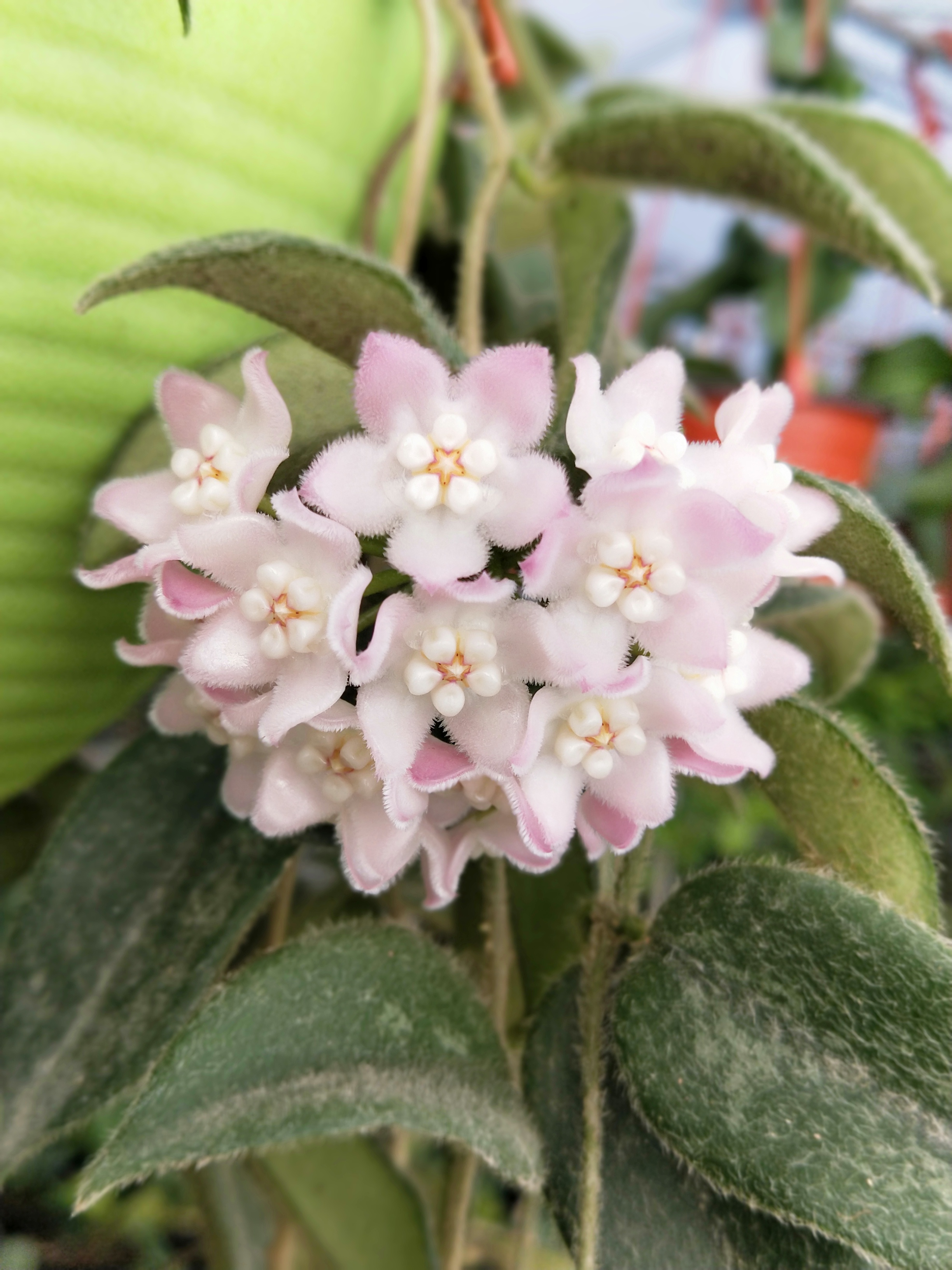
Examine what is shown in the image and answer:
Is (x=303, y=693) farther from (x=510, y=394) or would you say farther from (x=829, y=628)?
(x=829, y=628)

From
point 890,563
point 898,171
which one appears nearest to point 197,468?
point 890,563

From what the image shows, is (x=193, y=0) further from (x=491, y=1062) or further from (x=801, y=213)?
(x=491, y=1062)

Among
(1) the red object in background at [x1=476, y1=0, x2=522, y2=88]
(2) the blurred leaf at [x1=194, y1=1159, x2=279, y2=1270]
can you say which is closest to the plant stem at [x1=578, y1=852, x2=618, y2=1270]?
(2) the blurred leaf at [x1=194, y1=1159, x2=279, y2=1270]

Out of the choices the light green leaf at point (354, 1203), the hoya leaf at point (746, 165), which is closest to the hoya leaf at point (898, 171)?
the hoya leaf at point (746, 165)

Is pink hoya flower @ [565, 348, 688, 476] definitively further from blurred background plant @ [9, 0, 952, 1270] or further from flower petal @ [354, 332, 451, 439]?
blurred background plant @ [9, 0, 952, 1270]

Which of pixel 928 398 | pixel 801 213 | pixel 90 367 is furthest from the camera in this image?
pixel 928 398

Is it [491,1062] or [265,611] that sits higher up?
[265,611]

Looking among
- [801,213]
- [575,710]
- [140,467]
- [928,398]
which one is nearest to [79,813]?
[140,467]
